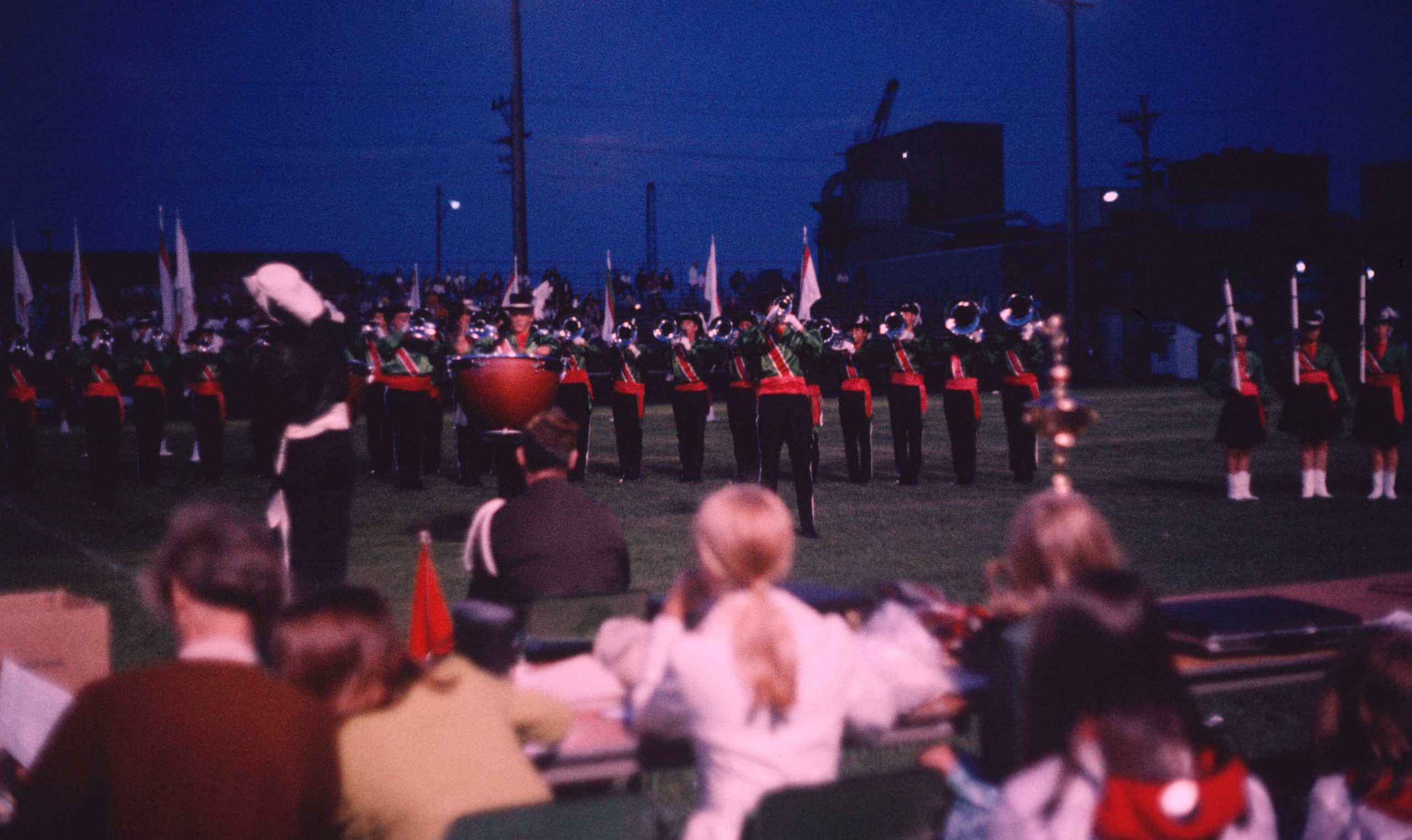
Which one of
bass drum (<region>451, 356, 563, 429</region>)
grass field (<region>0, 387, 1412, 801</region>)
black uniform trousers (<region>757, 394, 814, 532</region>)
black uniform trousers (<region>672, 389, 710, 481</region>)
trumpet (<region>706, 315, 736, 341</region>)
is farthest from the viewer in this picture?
trumpet (<region>706, 315, 736, 341</region>)

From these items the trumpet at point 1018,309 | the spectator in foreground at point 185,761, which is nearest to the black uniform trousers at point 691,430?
the trumpet at point 1018,309

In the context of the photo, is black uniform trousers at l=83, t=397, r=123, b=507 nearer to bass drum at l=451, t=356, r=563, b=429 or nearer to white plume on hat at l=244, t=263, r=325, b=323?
bass drum at l=451, t=356, r=563, b=429

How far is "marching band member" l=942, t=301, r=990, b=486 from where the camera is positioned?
47.6ft

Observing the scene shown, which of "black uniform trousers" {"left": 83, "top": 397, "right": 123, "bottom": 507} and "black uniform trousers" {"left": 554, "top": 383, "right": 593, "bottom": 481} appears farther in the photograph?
"black uniform trousers" {"left": 554, "top": 383, "right": 593, "bottom": 481}

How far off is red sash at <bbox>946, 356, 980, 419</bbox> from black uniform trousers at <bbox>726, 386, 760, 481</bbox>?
8.20 feet

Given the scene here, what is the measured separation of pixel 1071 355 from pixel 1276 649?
117ft

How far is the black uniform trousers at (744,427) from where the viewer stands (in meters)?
14.7

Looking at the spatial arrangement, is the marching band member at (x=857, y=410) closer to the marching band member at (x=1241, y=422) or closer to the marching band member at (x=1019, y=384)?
the marching band member at (x=1019, y=384)

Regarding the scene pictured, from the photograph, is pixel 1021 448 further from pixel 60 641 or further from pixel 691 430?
pixel 60 641

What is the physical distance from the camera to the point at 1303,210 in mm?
57281

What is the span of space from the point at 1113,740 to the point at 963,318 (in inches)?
524

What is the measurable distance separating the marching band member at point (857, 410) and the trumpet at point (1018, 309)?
84.0 inches

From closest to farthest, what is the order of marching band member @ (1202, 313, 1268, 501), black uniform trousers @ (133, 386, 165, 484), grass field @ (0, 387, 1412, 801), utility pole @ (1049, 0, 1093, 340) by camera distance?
1. grass field @ (0, 387, 1412, 801)
2. marching band member @ (1202, 313, 1268, 501)
3. black uniform trousers @ (133, 386, 165, 484)
4. utility pole @ (1049, 0, 1093, 340)

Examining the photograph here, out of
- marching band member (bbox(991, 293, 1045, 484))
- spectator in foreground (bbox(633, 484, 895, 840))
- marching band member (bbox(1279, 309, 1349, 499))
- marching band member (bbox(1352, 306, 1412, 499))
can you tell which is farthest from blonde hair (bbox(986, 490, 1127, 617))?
marching band member (bbox(991, 293, 1045, 484))
